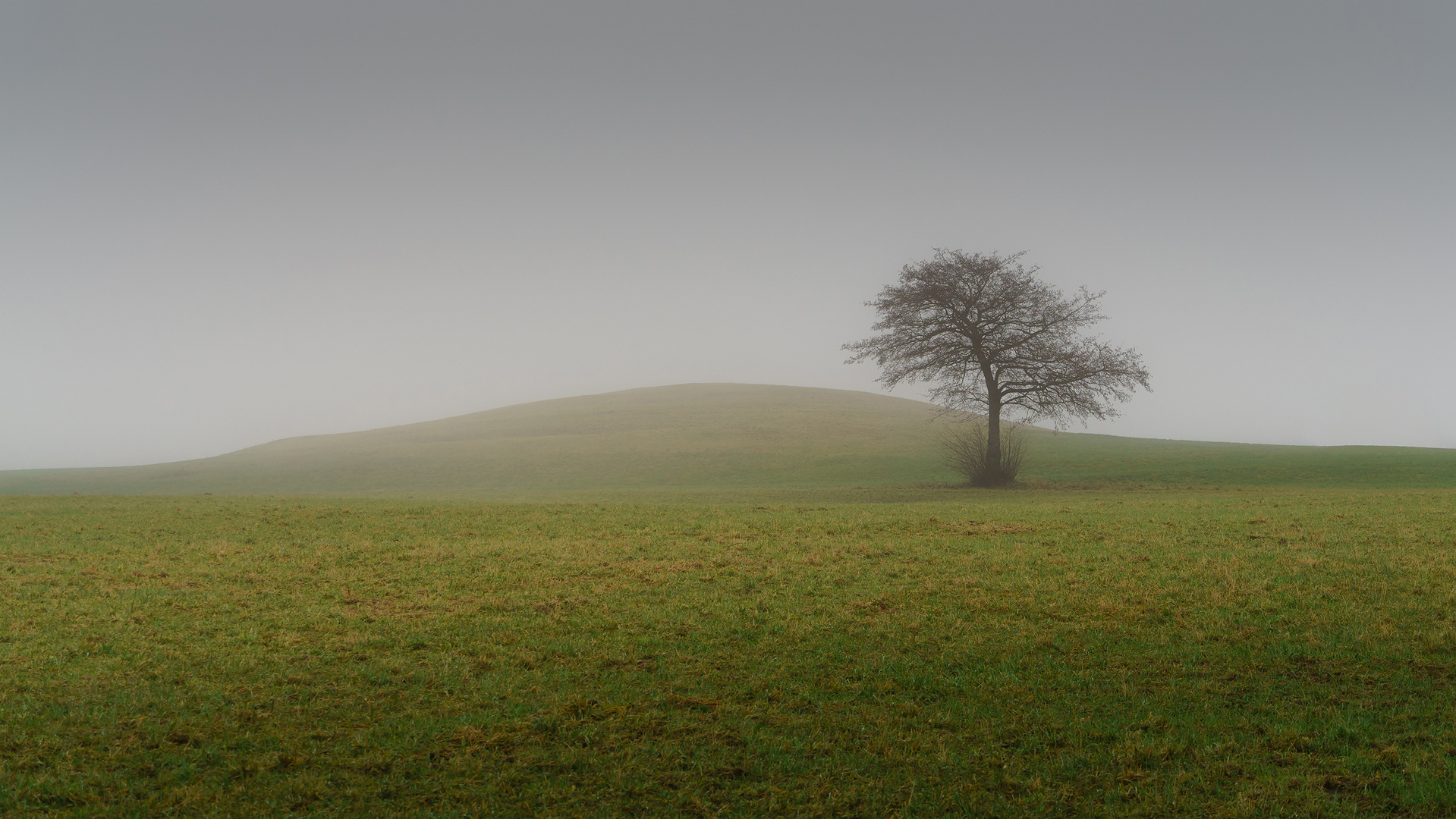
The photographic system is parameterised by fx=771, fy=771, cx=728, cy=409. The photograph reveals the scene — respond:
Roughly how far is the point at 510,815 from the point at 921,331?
3961cm

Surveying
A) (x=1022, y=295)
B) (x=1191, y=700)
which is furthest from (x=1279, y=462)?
(x=1191, y=700)

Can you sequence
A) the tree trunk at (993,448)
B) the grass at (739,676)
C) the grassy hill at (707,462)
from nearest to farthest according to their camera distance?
the grass at (739,676), the tree trunk at (993,448), the grassy hill at (707,462)

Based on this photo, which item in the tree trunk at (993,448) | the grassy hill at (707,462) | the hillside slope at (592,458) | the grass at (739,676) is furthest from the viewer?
the hillside slope at (592,458)

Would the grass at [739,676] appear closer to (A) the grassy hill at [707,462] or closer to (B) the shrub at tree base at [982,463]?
(B) the shrub at tree base at [982,463]

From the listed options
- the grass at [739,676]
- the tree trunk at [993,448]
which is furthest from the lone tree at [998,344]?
the grass at [739,676]

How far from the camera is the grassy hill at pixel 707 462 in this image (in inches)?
1658

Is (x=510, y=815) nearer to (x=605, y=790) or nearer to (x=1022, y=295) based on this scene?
(x=605, y=790)

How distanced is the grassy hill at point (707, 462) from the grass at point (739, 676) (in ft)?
85.5

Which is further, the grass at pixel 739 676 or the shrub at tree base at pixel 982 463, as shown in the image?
the shrub at tree base at pixel 982 463

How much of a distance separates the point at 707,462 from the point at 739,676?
48.7 metres

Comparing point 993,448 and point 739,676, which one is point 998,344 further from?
point 739,676

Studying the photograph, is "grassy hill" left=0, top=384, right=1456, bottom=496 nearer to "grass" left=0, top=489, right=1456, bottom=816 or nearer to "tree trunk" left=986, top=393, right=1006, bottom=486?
"tree trunk" left=986, top=393, right=1006, bottom=486

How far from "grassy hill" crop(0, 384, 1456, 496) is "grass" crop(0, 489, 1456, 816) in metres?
26.1

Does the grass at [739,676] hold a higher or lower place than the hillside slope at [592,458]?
lower
